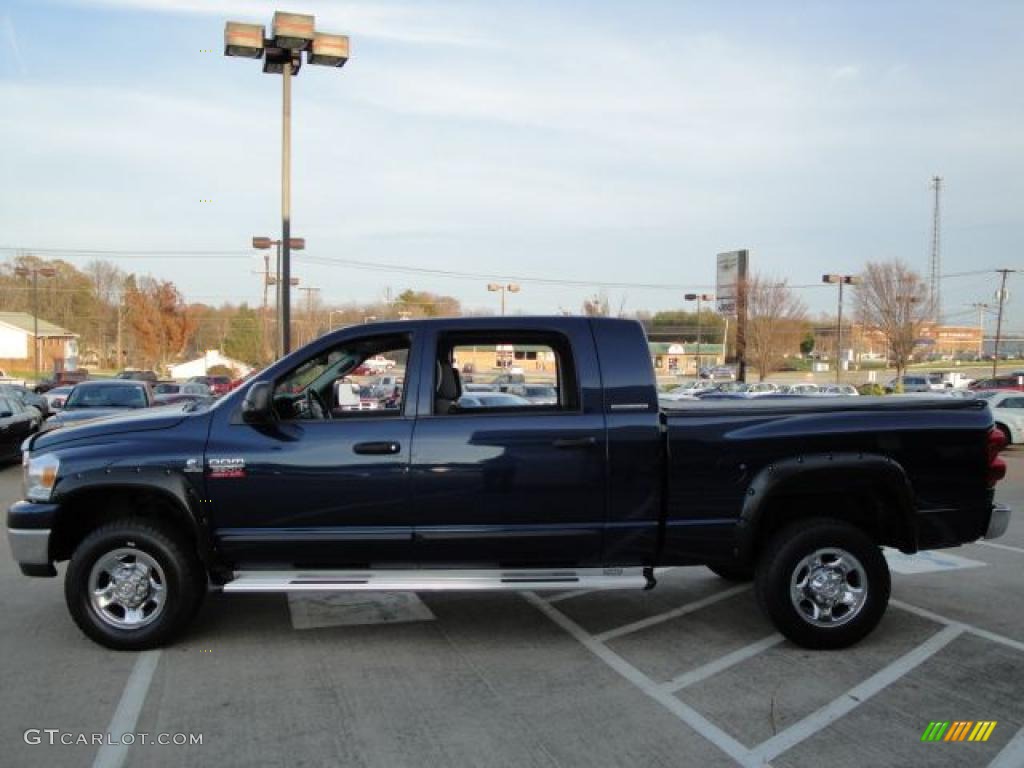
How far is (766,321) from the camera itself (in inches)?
2275

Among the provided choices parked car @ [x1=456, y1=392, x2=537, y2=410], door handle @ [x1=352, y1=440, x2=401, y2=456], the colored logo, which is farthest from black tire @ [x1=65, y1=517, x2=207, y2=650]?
the colored logo

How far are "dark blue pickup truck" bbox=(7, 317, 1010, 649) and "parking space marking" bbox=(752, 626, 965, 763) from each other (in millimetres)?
342

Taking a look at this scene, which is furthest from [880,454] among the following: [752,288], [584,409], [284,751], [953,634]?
[752,288]

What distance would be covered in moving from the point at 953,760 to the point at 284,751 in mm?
2976

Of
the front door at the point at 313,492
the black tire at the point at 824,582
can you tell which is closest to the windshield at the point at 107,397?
the front door at the point at 313,492

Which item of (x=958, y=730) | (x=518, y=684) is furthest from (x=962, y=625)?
(x=518, y=684)

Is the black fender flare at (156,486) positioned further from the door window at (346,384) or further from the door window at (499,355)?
the door window at (499,355)

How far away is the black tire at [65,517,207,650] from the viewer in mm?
5152

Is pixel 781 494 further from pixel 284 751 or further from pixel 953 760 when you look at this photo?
pixel 284 751

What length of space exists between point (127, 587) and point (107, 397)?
1167 cm

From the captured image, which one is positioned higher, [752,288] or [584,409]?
[752,288]

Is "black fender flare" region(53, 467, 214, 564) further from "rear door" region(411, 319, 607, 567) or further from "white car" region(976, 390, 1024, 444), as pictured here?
"white car" region(976, 390, 1024, 444)

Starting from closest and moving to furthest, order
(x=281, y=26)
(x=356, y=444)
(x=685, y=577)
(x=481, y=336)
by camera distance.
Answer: (x=356, y=444) → (x=481, y=336) → (x=685, y=577) → (x=281, y=26)

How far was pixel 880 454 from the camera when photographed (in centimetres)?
525
